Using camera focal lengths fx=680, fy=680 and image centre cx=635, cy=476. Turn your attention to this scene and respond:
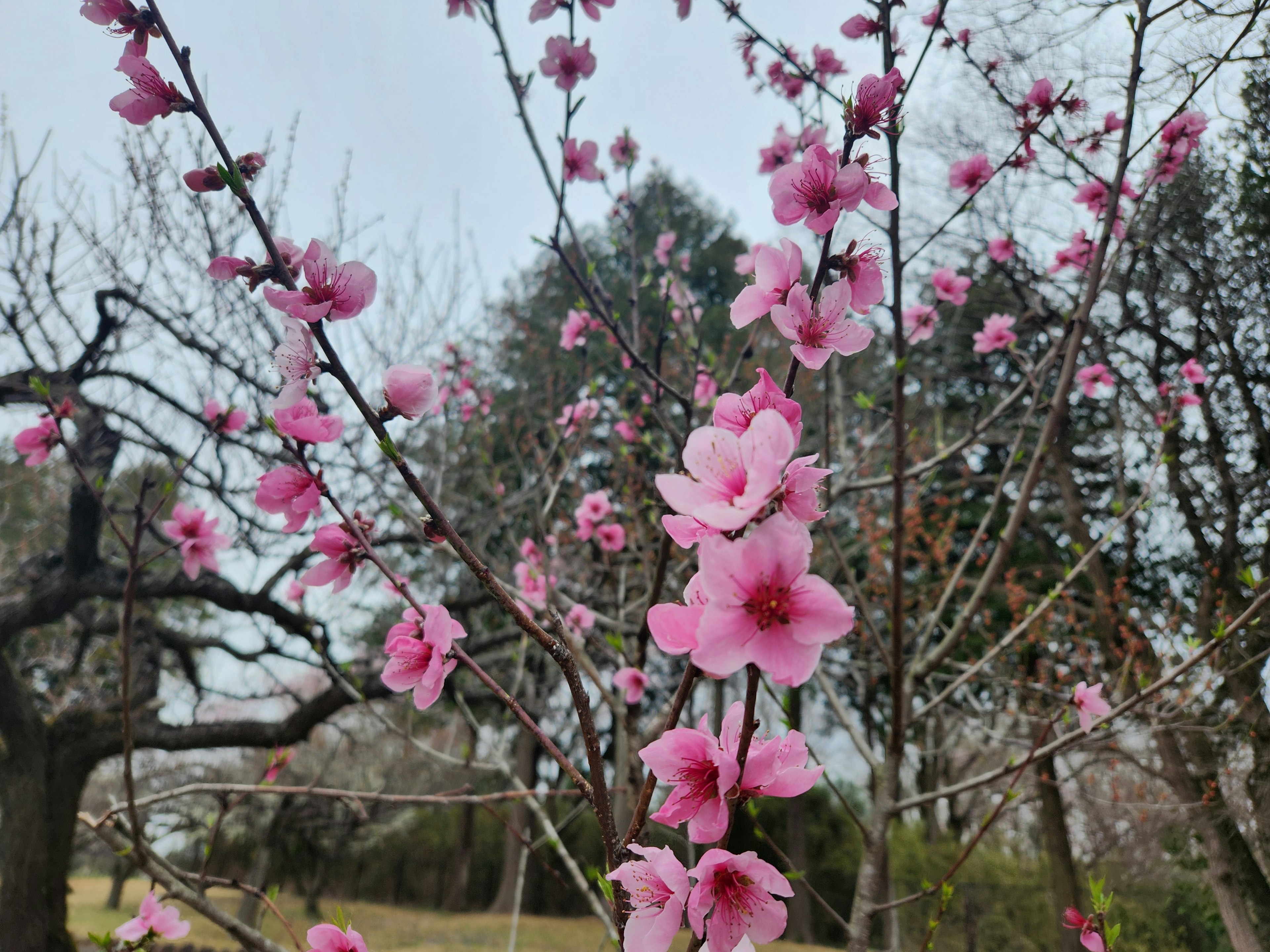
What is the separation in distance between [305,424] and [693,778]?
63 centimetres

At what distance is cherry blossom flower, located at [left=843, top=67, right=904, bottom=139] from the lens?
0.87 metres

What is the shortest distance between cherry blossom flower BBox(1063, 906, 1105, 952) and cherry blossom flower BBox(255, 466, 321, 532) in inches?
60.9

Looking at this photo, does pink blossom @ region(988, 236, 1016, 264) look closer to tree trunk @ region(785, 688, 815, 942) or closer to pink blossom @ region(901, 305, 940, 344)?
pink blossom @ region(901, 305, 940, 344)

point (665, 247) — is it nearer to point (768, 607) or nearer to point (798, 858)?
point (768, 607)

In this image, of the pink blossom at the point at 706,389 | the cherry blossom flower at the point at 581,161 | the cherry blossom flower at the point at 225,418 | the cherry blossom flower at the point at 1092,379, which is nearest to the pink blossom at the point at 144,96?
the cherry blossom flower at the point at 225,418

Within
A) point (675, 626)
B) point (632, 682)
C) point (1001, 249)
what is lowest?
point (675, 626)

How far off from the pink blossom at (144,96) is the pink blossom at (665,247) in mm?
2480

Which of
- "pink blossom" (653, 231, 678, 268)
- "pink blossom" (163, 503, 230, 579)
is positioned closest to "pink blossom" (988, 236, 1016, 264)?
"pink blossom" (653, 231, 678, 268)

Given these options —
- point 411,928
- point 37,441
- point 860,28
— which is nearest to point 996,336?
point 860,28

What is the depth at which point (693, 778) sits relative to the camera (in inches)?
27.0

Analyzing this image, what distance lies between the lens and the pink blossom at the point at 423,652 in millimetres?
837

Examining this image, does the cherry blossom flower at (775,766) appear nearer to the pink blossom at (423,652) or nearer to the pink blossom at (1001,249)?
the pink blossom at (423,652)

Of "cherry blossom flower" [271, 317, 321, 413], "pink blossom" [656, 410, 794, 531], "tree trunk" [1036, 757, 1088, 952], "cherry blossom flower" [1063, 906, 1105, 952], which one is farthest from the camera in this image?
"tree trunk" [1036, 757, 1088, 952]

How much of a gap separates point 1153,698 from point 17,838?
22.9 feet
